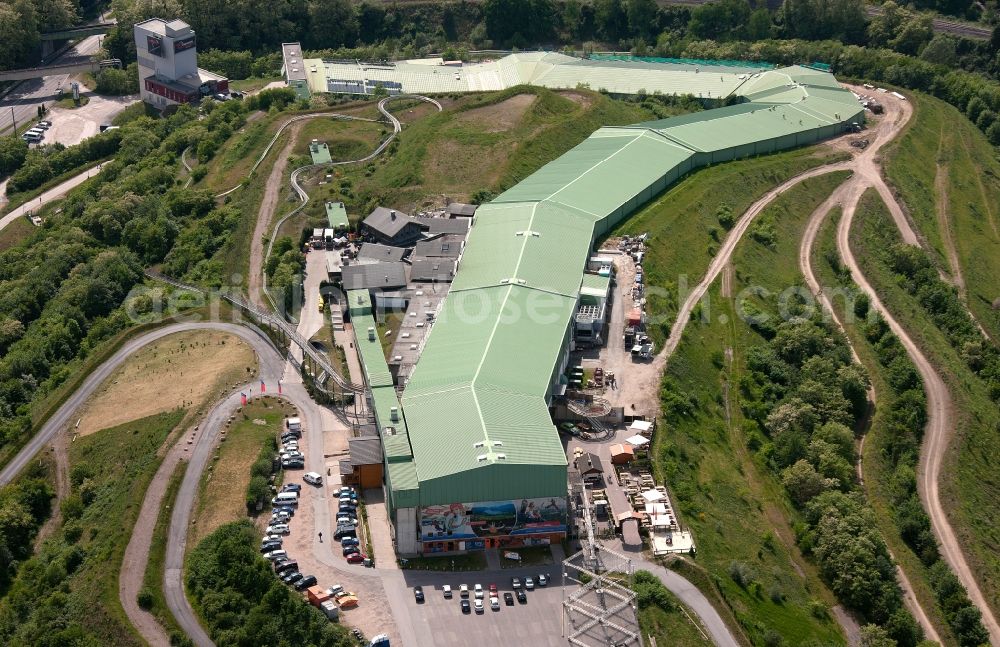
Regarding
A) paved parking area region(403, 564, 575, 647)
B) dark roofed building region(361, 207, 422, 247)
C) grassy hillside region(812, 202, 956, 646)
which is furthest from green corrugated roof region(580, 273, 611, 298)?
paved parking area region(403, 564, 575, 647)

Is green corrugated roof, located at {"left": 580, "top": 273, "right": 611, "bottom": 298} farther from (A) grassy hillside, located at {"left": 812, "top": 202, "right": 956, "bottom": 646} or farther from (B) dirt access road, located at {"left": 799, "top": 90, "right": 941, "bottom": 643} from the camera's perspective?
(A) grassy hillside, located at {"left": 812, "top": 202, "right": 956, "bottom": 646}

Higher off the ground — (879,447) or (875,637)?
(875,637)

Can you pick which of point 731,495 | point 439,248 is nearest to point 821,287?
point 731,495

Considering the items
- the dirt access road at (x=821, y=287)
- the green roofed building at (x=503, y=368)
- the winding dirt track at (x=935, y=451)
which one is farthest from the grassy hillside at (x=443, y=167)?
the winding dirt track at (x=935, y=451)

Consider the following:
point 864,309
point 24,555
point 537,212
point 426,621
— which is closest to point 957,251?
point 864,309

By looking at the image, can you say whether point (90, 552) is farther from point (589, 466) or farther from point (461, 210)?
point (461, 210)

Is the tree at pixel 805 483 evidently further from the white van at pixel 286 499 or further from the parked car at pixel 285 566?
the parked car at pixel 285 566

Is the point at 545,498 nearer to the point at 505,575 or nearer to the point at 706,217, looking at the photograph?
the point at 505,575
